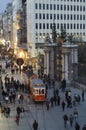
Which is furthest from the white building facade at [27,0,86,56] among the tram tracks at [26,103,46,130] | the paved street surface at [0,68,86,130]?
the paved street surface at [0,68,86,130]

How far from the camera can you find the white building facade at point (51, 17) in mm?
117125

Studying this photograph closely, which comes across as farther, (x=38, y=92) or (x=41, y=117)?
(x=38, y=92)

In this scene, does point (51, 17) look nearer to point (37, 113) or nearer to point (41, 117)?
point (37, 113)

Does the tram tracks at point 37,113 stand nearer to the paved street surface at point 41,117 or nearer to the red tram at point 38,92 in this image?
the paved street surface at point 41,117

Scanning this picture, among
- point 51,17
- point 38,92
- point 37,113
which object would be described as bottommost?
point 37,113

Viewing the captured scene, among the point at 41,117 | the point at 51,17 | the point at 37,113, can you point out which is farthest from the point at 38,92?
the point at 51,17

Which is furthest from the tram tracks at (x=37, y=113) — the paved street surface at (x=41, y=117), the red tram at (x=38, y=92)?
the red tram at (x=38, y=92)

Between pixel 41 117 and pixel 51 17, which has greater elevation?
pixel 51 17

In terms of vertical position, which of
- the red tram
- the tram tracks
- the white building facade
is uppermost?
the white building facade

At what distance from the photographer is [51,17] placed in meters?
118

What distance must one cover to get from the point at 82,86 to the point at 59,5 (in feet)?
194

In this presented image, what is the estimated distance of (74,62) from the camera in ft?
231

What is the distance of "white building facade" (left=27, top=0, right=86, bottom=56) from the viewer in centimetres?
11712

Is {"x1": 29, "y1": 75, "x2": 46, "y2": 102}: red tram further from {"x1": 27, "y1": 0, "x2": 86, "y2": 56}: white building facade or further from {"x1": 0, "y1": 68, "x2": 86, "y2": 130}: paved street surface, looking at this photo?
{"x1": 27, "y1": 0, "x2": 86, "y2": 56}: white building facade
